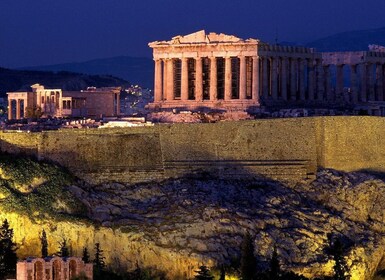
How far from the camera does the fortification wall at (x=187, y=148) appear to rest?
3295 inches

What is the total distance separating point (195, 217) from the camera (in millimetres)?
76562

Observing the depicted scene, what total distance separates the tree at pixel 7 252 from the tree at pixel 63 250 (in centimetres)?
206

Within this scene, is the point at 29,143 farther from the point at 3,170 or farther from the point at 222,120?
the point at 222,120

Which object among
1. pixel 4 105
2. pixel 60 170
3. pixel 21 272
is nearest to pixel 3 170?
pixel 60 170

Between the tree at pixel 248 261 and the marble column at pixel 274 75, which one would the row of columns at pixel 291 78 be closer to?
the marble column at pixel 274 75

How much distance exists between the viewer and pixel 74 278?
69312 mm

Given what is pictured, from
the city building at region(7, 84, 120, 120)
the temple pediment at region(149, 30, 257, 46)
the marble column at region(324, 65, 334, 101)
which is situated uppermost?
the temple pediment at region(149, 30, 257, 46)

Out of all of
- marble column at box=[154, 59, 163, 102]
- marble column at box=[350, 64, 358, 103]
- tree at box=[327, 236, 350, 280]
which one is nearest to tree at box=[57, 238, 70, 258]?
tree at box=[327, 236, 350, 280]

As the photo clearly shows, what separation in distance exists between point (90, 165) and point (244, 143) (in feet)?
26.3

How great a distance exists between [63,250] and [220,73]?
96.5 ft

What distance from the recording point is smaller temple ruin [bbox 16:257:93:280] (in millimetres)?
68500

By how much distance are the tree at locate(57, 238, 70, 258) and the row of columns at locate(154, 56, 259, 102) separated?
25918 mm

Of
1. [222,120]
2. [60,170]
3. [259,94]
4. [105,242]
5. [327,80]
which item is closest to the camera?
[105,242]

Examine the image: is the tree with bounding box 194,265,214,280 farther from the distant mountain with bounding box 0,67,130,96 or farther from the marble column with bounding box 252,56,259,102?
the distant mountain with bounding box 0,67,130,96
